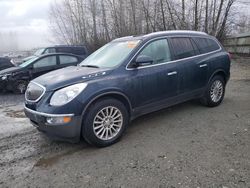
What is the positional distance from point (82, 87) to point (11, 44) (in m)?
76.6

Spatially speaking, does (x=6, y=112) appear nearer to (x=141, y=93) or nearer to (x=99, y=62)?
(x=99, y=62)

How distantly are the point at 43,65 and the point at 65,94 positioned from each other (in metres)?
6.53

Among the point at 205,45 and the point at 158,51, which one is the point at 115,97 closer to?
the point at 158,51

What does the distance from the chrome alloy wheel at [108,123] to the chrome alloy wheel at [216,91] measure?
2.67 metres

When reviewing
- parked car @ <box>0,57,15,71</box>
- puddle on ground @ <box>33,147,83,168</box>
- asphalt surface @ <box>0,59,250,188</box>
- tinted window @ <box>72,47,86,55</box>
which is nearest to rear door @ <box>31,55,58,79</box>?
parked car @ <box>0,57,15,71</box>

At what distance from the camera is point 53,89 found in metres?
3.67

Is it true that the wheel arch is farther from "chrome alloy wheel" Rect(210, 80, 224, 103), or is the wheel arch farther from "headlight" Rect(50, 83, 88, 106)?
"chrome alloy wheel" Rect(210, 80, 224, 103)

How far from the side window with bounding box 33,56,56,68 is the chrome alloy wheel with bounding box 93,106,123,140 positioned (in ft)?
21.3

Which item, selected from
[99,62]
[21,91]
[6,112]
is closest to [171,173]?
[99,62]

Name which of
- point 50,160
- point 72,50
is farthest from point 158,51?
point 72,50

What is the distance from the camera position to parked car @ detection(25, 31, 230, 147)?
11.9 feet

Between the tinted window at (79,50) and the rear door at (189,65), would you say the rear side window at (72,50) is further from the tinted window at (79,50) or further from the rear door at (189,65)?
the rear door at (189,65)

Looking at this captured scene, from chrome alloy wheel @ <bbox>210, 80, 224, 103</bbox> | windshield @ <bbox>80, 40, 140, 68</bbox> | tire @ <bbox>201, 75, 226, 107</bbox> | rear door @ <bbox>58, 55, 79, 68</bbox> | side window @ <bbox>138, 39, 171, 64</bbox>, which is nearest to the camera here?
windshield @ <bbox>80, 40, 140, 68</bbox>

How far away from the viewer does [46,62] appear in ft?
31.8
